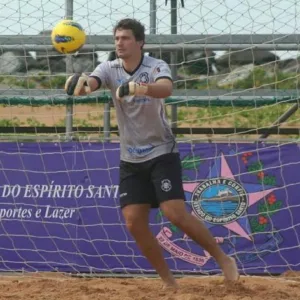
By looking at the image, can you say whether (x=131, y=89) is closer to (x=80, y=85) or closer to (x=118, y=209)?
(x=80, y=85)

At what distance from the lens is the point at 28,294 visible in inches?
264

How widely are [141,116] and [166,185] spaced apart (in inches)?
20.8

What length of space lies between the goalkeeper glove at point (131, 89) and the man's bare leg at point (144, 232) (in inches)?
37.1

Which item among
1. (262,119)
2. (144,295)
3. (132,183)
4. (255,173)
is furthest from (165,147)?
(262,119)

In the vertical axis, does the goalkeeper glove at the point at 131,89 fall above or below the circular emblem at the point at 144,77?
below

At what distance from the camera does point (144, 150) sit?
6.67 meters

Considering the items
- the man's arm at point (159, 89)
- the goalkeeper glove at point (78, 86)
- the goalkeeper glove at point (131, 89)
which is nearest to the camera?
the goalkeeper glove at point (131, 89)

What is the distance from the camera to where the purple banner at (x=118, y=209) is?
8484 mm

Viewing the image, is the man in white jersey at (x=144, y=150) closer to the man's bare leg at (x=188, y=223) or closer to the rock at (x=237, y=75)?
the man's bare leg at (x=188, y=223)

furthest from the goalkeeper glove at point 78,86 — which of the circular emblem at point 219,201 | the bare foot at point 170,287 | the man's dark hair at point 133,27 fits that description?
the circular emblem at point 219,201

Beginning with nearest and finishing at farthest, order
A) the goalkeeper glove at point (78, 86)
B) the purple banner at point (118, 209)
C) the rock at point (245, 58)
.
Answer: the goalkeeper glove at point (78, 86)
the purple banner at point (118, 209)
the rock at point (245, 58)

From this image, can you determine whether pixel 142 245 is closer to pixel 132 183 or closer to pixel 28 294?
pixel 132 183

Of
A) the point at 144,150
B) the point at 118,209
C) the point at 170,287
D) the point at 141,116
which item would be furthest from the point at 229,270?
the point at 118,209

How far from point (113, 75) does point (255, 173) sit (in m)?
2.26
